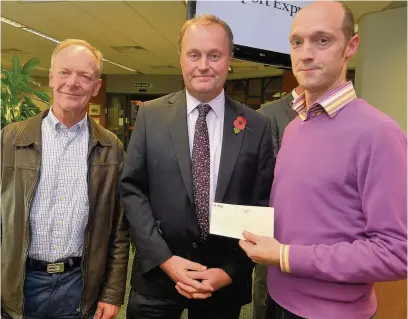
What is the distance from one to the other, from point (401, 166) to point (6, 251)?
4.92ft

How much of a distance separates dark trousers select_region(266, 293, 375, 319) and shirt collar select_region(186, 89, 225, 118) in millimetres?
749

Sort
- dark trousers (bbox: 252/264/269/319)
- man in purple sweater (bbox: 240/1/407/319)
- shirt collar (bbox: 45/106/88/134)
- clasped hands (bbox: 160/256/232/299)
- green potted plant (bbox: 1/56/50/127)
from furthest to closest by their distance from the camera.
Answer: dark trousers (bbox: 252/264/269/319), green potted plant (bbox: 1/56/50/127), shirt collar (bbox: 45/106/88/134), clasped hands (bbox: 160/256/232/299), man in purple sweater (bbox: 240/1/407/319)

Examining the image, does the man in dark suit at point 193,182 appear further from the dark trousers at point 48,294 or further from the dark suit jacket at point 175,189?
the dark trousers at point 48,294

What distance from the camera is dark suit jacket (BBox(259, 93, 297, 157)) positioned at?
2.08 m

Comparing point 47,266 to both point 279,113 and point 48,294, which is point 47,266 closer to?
point 48,294

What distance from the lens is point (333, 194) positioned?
1196 millimetres

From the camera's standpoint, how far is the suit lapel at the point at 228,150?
150cm

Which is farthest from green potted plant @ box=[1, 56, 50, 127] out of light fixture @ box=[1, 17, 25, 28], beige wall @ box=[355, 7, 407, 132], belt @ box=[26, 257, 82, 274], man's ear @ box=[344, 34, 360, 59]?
light fixture @ box=[1, 17, 25, 28]

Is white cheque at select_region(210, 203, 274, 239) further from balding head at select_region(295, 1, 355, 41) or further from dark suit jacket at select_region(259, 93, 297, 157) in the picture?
dark suit jacket at select_region(259, 93, 297, 157)

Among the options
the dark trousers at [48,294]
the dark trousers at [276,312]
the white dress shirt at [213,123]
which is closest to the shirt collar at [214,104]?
the white dress shirt at [213,123]

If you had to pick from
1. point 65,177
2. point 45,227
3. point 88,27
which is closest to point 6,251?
point 45,227

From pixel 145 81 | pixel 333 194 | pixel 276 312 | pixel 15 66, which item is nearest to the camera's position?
pixel 333 194

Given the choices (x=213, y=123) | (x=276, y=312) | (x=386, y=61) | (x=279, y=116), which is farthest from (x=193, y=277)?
(x=386, y=61)

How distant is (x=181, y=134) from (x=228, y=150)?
0.19 metres
